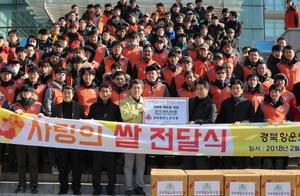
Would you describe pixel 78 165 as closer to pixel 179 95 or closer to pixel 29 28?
pixel 179 95

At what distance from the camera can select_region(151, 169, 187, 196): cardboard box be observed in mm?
5852

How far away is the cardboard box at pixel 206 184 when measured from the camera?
19.3 ft

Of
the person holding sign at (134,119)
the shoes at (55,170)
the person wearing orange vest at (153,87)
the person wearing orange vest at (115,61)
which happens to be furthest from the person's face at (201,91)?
the shoes at (55,170)

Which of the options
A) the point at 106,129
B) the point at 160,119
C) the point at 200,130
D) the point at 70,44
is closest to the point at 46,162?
the point at 106,129

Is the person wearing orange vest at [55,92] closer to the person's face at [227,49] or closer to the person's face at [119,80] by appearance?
the person's face at [119,80]

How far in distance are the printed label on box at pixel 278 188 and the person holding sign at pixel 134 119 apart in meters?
2.48

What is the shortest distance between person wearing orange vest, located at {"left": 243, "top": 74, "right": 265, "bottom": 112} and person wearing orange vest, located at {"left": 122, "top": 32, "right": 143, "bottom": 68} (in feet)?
9.89

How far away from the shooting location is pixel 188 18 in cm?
1373

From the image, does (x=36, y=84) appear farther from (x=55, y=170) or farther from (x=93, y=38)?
(x=93, y=38)

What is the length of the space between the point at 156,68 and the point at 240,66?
220cm

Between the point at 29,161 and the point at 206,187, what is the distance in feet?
11.4

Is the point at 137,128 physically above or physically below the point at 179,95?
below

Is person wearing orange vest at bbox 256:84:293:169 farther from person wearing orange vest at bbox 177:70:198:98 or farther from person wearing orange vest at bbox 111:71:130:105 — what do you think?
person wearing orange vest at bbox 111:71:130:105

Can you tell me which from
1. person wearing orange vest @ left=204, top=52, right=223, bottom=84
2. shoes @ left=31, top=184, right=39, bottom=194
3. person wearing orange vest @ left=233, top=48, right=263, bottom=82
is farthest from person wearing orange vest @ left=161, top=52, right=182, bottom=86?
shoes @ left=31, top=184, right=39, bottom=194
